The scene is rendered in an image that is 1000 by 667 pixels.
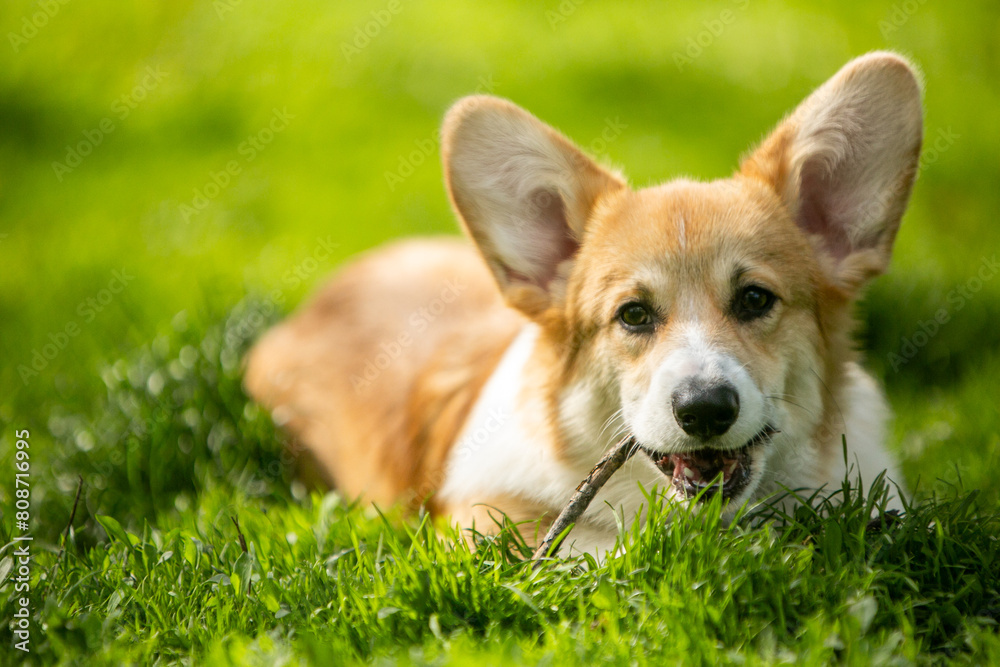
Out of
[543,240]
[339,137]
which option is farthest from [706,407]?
[339,137]

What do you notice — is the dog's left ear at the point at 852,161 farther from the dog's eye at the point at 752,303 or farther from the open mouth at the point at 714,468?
the open mouth at the point at 714,468

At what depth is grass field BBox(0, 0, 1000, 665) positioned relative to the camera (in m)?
2.29

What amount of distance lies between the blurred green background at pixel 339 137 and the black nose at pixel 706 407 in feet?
6.75

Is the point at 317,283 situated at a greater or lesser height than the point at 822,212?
lesser

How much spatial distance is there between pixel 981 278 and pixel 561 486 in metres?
3.41

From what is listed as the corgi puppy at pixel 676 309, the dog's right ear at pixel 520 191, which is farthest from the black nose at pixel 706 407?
the dog's right ear at pixel 520 191

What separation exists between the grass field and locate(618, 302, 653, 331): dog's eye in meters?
0.63

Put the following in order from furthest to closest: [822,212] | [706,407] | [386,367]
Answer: [386,367], [822,212], [706,407]

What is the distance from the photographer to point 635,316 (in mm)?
2785

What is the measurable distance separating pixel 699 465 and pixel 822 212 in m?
1.02

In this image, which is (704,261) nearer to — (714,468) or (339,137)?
(714,468)

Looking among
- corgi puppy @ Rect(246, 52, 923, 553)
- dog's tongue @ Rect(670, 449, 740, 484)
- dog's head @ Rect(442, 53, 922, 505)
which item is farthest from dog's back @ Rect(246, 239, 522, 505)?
dog's tongue @ Rect(670, 449, 740, 484)

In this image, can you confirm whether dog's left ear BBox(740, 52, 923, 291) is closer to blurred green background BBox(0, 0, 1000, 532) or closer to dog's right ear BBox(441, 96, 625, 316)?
dog's right ear BBox(441, 96, 625, 316)

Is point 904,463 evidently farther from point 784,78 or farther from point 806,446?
point 784,78
